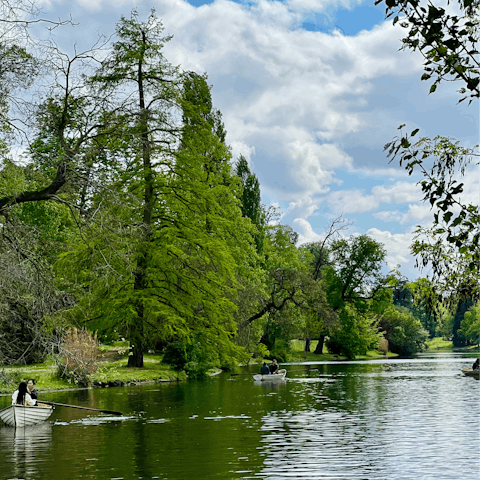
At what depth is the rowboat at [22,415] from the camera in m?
19.2

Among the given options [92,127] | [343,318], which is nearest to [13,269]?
[92,127]

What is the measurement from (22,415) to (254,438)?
24.5ft

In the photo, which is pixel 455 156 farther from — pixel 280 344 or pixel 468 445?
pixel 280 344

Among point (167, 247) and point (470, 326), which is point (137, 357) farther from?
point (470, 326)

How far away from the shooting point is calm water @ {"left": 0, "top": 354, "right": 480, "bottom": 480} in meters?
12.4

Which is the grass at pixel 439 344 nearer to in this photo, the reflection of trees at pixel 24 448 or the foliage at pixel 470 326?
the foliage at pixel 470 326

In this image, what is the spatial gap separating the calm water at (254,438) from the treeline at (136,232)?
2.74 m

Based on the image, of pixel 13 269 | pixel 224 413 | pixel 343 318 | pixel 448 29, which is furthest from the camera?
pixel 343 318

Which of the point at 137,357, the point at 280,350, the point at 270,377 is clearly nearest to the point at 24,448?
the point at 137,357

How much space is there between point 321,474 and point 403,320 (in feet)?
288

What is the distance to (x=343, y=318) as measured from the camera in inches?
3031

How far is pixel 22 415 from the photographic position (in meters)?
19.3

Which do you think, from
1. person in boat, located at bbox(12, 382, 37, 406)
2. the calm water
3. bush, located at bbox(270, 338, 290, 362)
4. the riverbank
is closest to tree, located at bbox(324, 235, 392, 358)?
bush, located at bbox(270, 338, 290, 362)

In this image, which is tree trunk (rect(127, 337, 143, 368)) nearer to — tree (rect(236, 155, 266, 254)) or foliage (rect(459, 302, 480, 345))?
tree (rect(236, 155, 266, 254))
